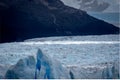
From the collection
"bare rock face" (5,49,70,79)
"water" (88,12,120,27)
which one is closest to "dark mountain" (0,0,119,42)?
"water" (88,12,120,27)

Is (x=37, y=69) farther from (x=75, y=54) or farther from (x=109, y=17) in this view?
(x=109, y=17)

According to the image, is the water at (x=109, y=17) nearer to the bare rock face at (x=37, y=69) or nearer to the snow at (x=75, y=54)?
the snow at (x=75, y=54)

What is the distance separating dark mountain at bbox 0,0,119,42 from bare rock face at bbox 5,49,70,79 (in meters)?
0.29

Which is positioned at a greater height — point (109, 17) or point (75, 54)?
point (109, 17)

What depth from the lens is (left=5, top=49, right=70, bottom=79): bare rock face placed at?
6.41 feet

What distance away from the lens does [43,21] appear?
2.23m

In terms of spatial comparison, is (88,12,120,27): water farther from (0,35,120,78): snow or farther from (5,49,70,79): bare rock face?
(5,49,70,79): bare rock face

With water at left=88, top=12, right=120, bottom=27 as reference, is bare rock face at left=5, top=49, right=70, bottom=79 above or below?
below

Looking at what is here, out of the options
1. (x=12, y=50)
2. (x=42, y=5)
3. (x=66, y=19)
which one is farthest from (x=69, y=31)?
(x=12, y=50)

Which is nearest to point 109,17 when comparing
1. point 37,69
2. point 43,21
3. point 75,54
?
point 75,54

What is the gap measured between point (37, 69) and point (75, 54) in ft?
1.14

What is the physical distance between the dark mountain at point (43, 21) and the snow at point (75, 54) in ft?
0.22

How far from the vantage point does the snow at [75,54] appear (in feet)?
6.59

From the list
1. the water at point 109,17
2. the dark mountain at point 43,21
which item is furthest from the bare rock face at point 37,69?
the water at point 109,17
